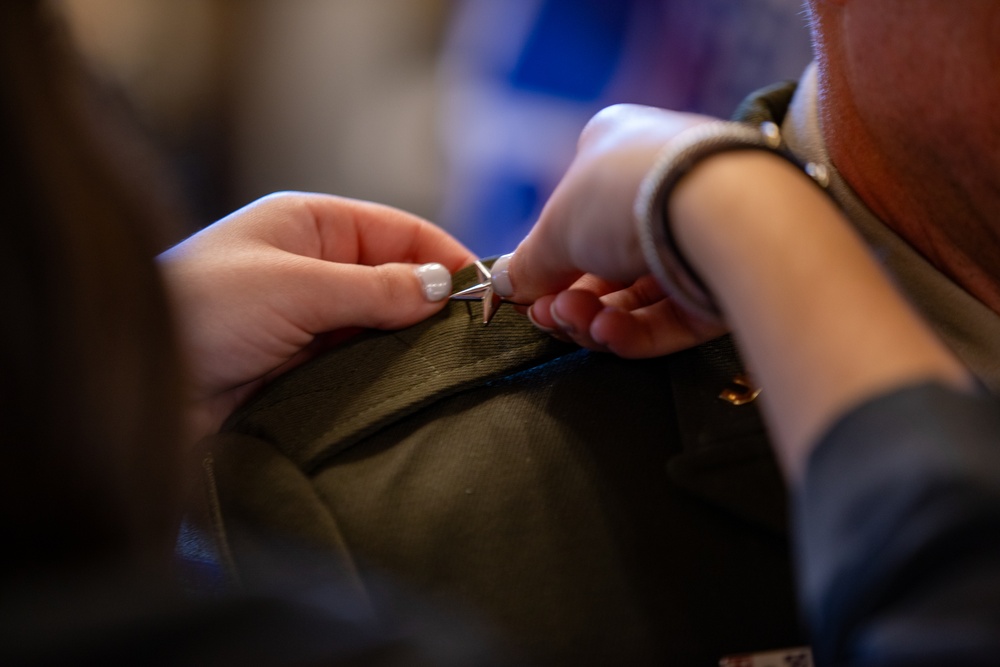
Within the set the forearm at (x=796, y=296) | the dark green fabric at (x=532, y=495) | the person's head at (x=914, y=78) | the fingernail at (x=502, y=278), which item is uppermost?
the person's head at (x=914, y=78)

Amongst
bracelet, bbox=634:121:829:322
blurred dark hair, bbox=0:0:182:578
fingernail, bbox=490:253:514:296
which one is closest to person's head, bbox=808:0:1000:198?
bracelet, bbox=634:121:829:322

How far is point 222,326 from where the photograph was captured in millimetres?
690

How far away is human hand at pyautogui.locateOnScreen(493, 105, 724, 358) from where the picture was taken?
1.75 feet

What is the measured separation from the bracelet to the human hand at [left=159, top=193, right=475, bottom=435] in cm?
27

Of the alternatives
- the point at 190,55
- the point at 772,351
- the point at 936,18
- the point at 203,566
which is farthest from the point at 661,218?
the point at 190,55

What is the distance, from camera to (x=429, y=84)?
230 cm

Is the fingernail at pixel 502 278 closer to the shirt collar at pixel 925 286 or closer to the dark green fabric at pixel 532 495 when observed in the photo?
the dark green fabric at pixel 532 495

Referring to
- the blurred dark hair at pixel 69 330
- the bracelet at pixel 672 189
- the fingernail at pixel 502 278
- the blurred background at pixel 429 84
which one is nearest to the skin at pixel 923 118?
the bracelet at pixel 672 189

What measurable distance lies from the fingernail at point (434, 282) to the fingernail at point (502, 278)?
6 centimetres

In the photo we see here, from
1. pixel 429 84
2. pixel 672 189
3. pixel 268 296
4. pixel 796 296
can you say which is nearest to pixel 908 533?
pixel 796 296

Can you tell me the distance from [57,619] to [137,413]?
12 centimetres

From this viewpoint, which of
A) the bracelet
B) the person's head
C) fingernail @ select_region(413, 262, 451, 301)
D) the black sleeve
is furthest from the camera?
fingernail @ select_region(413, 262, 451, 301)

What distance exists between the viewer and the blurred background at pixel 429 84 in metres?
2.19

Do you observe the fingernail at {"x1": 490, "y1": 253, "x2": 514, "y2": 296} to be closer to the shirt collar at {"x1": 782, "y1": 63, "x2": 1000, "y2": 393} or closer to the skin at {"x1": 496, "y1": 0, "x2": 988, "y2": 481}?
the skin at {"x1": 496, "y1": 0, "x2": 988, "y2": 481}
